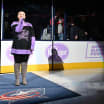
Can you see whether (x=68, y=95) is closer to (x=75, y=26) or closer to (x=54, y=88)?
(x=54, y=88)

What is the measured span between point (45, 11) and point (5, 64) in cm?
240

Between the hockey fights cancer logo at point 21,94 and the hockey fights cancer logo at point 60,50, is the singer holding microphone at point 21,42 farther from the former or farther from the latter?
the hockey fights cancer logo at point 60,50

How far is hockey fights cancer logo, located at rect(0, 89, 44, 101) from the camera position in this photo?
5.06m

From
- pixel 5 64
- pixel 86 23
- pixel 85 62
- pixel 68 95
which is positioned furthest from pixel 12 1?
pixel 68 95

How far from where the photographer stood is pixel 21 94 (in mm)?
5391

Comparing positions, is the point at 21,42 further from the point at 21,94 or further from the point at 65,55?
the point at 65,55

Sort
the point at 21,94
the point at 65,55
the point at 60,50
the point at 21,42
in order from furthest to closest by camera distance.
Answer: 1. the point at 65,55
2. the point at 60,50
3. the point at 21,42
4. the point at 21,94

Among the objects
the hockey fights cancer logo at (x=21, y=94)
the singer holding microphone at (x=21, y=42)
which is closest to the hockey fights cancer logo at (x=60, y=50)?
the singer holding microphone at (x=21, y=42)

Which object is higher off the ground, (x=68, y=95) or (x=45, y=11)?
(x=45, y=11)

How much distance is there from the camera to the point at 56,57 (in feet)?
29.7

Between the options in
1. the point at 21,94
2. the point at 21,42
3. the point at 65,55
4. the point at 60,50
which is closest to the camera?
the point at 21,94

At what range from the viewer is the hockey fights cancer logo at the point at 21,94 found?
5062 mm

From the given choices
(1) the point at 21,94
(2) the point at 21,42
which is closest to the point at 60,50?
(2) the point at 21,42

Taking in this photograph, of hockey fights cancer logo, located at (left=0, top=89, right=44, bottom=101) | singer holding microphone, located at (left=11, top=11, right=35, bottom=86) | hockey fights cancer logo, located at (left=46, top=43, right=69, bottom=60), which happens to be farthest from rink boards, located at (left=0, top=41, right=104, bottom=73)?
hockey fights cancer logo, located at (left=0, top=89, right=44, bottom=101)
